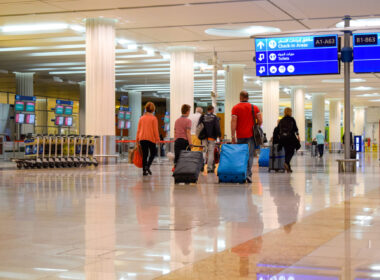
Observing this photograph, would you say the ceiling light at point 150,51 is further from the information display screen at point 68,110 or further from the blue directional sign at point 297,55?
the blue directional sign at point 297,55

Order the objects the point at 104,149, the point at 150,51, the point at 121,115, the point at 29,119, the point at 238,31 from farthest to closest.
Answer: the point at 121,115
the point at 29,119
the point at 150,51
the point at 238,31
the point at 104,149

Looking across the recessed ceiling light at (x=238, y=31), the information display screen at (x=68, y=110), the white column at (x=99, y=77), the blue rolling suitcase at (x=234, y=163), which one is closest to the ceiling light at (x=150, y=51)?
the recessed ceiling light at (x=238, y=31)

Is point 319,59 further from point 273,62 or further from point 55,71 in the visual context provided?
point 55,71

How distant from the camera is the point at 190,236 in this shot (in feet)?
16.5

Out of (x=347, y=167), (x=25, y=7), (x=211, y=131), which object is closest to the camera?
(x=211, y=131)

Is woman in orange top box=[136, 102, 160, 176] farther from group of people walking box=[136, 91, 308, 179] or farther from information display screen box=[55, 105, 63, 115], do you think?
information display screen box=[55, 105, 63, 115]

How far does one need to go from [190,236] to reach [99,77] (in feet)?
55.4

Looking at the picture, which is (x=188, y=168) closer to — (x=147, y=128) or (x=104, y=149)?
(x=147, y=128)

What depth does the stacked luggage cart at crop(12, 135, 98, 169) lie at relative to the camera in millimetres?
18797

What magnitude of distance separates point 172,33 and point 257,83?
20.0 metres

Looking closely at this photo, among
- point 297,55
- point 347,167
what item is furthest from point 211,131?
point 297,55

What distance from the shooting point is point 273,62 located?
1888cm

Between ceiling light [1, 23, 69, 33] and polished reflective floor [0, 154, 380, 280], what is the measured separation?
15251 millimetres

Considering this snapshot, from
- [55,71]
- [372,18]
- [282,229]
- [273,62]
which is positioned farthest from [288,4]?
[55,71]
